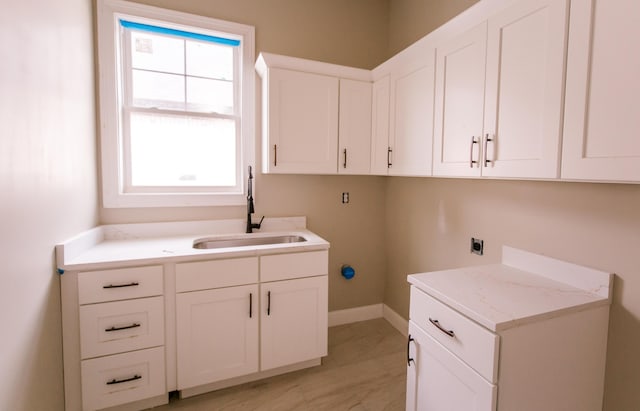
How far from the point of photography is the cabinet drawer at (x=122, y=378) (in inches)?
65.4

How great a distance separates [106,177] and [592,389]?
2.89 metres

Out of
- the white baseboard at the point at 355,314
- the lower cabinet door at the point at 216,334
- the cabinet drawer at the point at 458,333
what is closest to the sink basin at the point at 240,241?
the lower cabinet door at the point at 216,334

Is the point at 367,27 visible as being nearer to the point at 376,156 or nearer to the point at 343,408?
the point at 376,156

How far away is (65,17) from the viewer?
1651 mm

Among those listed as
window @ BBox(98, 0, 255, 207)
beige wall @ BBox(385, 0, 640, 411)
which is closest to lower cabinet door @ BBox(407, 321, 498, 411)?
beige wall @ BBox(385, 0, 640, 411)

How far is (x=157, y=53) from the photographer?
226 centimetres

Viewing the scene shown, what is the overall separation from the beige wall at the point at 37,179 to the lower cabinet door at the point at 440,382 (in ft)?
5.48

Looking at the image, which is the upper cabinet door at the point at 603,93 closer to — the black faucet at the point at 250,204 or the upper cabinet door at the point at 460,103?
the upper cabinet door at the point at 460,103

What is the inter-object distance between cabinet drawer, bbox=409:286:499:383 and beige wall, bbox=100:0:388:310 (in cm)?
133

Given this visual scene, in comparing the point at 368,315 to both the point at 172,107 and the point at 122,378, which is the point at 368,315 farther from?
the point at 172,107

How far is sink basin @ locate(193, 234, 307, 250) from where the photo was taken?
2.26 meters

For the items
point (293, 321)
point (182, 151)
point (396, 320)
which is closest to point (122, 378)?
point (293, 321)

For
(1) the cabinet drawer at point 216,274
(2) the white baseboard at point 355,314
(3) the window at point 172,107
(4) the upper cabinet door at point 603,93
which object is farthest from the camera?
(2) the white baseboard at point 355,314

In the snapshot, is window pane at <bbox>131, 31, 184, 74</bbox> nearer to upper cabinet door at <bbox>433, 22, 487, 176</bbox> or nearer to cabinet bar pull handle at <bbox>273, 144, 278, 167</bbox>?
cabinet bar pull handle at <bbox>273, 144, 278, 167</bbox>
